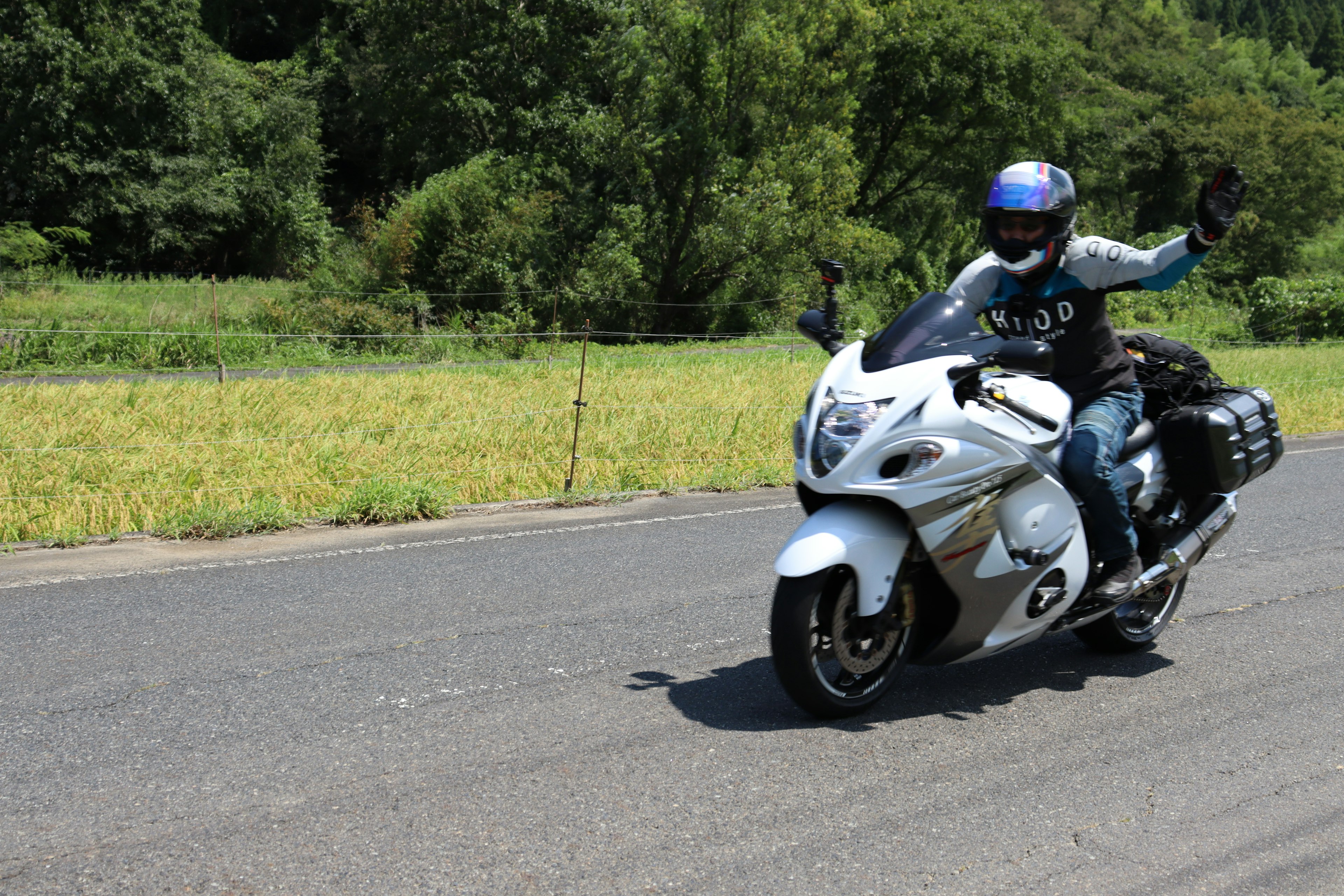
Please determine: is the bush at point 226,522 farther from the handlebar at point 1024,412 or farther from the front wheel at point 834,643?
the handlebar at point 1024,412

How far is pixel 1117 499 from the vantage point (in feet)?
14.2

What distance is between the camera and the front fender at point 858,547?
370cm

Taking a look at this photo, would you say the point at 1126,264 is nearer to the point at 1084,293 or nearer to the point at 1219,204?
the point at 1084,293

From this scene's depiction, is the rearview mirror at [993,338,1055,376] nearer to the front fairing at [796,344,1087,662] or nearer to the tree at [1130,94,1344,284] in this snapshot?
the front fairing at [796,344,1087,662]

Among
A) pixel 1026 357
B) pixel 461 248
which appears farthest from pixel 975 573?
pixel 461 248

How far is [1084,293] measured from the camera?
14.6 feet

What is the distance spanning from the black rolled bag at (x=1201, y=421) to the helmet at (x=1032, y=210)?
926mm

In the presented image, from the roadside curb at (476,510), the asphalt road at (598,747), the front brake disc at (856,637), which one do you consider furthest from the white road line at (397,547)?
the front brake disc at (856,637)

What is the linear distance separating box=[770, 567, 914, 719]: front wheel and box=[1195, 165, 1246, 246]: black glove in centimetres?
172

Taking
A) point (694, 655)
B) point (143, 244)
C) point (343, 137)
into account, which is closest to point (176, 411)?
point (694, 655)

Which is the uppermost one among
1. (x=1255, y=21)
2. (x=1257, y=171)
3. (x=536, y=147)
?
(x=1255, y=21)

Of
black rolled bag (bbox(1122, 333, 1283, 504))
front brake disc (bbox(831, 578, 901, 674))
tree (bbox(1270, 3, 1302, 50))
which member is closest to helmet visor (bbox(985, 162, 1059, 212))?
black rolled bag (bbox(1122, 333, 1283, 504))

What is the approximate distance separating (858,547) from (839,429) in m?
0.40

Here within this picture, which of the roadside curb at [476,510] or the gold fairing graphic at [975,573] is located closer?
the gold fairing graphic at [975,573]
